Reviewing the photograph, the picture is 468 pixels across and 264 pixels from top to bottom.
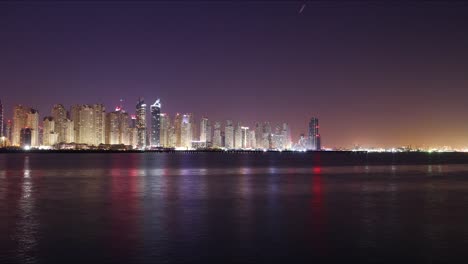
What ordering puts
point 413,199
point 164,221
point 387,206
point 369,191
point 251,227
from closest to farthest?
point 251,227
point 164,221
point 387,206
point 413,199
point 369,191

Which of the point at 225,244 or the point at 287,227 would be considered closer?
the point at 225,244

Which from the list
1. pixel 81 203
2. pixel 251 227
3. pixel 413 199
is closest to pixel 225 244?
pixel 251 227

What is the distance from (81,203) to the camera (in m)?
30.6

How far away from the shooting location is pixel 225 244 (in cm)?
1858

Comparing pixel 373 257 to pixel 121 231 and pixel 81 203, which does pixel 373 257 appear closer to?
pixel 121 231

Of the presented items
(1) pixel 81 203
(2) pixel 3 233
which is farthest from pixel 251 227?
(1) pixel 81 203

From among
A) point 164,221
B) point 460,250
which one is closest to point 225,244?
point 164,221

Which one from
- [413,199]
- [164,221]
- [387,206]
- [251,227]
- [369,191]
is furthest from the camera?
[369,191]

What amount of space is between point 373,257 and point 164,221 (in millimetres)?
10481

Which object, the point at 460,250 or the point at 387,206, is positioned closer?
the point at 460,250

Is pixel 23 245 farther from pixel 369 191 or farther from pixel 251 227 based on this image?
pixel 369 191

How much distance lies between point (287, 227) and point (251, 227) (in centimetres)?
157

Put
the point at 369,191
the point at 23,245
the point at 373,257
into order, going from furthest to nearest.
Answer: the point at 369,191
the point at 23,245
the point at 373,257

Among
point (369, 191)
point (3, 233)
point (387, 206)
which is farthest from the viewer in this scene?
point (369, 191)
